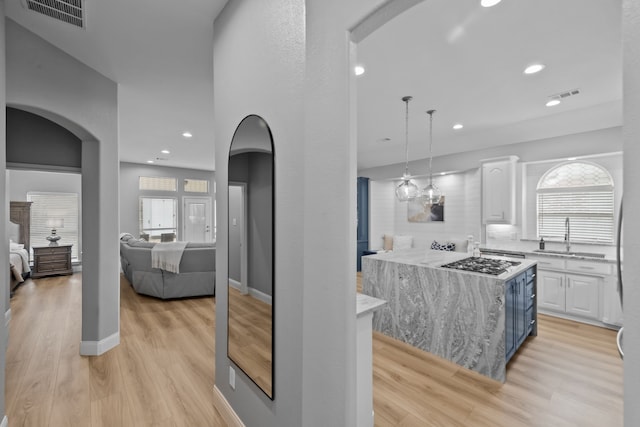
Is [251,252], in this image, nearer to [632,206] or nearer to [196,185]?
[632,206]

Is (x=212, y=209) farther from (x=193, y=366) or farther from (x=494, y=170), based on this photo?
(x=494, y=170)

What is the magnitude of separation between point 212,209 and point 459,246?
7.26 m

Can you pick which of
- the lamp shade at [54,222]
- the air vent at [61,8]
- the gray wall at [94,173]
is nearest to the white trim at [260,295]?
the gray wall at [94,173]

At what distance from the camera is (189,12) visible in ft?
6.77

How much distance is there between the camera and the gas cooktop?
107 inches

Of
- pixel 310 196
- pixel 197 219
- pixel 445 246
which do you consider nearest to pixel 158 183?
pixel 197 219

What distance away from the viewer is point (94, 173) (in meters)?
2.89

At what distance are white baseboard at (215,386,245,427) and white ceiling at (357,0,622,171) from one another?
2.94 meters

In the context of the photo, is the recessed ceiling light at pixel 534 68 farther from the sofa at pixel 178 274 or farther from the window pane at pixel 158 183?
the window pane at pixel 158 183

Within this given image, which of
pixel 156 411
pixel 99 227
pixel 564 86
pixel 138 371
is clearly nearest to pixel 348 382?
pixel 156 411

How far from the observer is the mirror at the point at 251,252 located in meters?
1.55

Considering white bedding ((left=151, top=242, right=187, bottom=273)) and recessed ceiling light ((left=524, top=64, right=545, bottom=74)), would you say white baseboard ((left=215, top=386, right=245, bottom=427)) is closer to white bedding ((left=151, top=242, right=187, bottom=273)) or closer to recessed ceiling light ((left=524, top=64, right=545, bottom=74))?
white bedding ((left=151, top=242, right=187, bottom=273))

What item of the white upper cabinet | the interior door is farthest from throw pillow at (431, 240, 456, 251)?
the interior door

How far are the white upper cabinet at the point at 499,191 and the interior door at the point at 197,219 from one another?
7.71 meters
